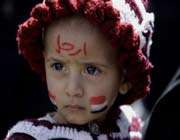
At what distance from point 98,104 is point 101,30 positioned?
0.28m

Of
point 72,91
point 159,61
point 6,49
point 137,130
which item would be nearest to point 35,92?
point 6,49

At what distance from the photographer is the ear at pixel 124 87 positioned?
270 cm

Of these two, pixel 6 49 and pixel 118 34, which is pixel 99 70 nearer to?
pixel 118 34

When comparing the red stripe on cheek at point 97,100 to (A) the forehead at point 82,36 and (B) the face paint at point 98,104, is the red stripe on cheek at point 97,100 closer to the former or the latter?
(B) the face paint at point 98,104

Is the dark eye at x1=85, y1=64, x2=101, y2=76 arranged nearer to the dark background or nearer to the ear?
the ear

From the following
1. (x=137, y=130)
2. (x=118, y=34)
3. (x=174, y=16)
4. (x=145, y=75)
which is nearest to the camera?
(x=118, y=34)

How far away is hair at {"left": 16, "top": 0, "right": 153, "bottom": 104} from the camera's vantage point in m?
2.50

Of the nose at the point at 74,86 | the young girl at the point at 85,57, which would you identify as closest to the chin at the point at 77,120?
the young girl at the point at 85,57

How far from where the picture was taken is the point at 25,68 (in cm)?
434

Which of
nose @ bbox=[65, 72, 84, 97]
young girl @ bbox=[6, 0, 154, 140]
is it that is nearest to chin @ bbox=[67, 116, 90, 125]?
young girl @ bbox=[6, 0, 154, 140]

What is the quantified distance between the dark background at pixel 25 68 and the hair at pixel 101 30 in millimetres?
1559

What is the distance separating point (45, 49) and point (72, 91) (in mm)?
223

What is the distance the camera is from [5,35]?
4422 mm

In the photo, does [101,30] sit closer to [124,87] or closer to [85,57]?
[85,57]
